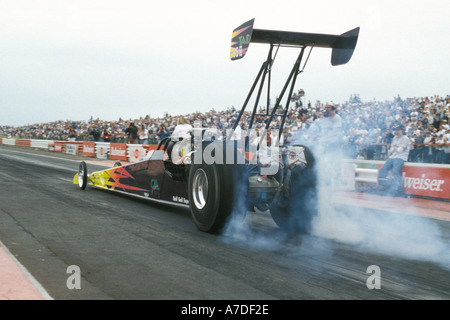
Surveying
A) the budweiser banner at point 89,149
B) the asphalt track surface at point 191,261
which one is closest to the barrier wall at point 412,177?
the asphalt track surface at point 191,261

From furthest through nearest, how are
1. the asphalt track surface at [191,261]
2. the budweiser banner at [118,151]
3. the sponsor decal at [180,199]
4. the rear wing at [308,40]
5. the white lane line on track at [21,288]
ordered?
the budweiser banner at [118,151], the sponsor decal at [180,199], the rear wing at [308,40], the asphalt track surface at [191,261], the white lane line on track at [21,288]

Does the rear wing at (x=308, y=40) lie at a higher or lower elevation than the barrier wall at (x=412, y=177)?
higher

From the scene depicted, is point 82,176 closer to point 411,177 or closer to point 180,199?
point 180,199

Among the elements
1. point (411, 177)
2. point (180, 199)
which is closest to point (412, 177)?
point (411, 177)

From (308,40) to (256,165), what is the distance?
4.91 feet

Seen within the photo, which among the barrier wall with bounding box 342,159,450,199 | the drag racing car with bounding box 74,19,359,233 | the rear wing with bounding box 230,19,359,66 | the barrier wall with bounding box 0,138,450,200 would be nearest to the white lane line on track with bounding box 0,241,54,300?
the drag racing car with bounding box 74,19,359,233

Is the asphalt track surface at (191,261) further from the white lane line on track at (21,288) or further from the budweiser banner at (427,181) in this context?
the budweiser banner at (427,181)

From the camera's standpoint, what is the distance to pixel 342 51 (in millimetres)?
4941

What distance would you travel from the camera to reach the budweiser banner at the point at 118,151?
21.9 m

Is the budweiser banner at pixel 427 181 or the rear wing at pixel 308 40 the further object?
the budweiser banner at pixel 427 181

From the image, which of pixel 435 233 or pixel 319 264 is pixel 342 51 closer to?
pixel 319 264

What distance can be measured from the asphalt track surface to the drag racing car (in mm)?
316
